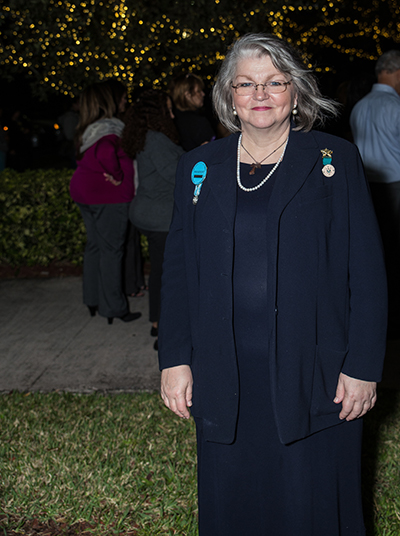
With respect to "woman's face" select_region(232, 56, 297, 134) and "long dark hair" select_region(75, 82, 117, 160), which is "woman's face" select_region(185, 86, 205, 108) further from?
"woman's face" select_region(232, 56, 297, 134)

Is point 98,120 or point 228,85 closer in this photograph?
point 228,85

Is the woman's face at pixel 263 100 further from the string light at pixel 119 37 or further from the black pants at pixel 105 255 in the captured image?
the string light at pixel 119 37

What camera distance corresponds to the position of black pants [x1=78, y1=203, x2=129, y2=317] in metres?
5.86

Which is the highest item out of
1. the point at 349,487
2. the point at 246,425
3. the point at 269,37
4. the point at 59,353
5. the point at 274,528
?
the point at 269,37

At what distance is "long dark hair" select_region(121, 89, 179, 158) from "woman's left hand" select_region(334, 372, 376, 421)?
331 centimetres

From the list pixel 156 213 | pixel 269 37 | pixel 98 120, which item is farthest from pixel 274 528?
pixel 98 120

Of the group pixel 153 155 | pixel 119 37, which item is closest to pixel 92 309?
pixel 153 155

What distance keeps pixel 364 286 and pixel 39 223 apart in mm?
6363

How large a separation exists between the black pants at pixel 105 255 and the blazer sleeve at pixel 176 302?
11.3ft

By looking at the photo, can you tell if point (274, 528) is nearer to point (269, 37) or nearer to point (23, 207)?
point (269, 37)

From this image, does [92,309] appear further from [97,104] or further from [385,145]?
[385,145]

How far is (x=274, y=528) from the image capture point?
245 centimetres

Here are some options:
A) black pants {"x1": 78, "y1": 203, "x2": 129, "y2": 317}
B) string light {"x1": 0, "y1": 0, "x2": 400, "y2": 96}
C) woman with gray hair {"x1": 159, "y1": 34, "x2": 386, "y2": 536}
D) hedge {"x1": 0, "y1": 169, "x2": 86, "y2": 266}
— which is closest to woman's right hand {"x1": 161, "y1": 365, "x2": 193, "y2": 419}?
woman with gray hair {"x1": 159, "y1": 34, "x2": 386, "y2": 536}

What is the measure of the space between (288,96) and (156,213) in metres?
2.96
